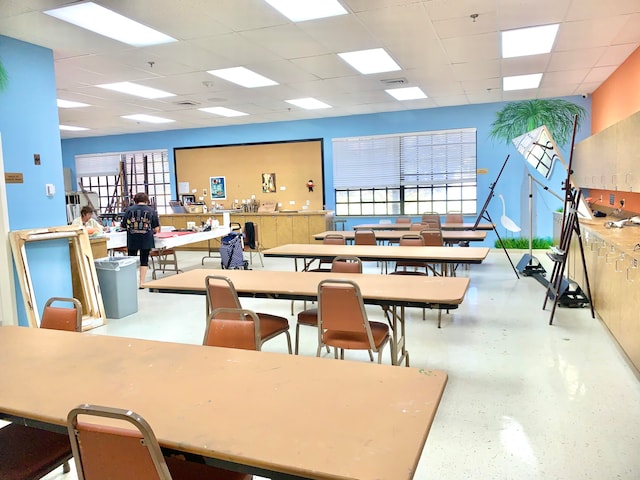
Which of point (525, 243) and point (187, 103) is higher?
point (187, 103)

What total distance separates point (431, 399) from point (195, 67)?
585cm

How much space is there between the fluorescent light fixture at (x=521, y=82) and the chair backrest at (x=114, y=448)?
25.5 feet

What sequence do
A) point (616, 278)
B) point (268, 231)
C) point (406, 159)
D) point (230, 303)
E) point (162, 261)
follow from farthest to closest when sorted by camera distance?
point (268, 231), point (406, 159), point (162, 261), point (616, 278), point (230, 303)

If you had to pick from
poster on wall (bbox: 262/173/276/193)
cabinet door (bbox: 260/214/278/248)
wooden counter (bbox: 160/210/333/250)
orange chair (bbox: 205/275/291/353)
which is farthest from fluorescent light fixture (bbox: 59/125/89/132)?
orange chair (bbox: 205/275/291/353)

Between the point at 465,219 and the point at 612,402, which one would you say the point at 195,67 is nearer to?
the point at 612,402

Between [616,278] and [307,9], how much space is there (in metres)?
3.76

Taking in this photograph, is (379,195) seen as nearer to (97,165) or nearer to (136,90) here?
(136,90)

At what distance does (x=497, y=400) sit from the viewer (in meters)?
3.16

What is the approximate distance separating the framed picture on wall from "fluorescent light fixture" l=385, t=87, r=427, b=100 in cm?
535

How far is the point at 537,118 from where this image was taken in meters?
→ 9.59

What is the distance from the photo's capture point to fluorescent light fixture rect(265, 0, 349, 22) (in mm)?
4258

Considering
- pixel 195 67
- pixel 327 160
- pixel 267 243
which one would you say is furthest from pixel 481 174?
pixel 195 67

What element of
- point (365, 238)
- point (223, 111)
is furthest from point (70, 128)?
point (365, 238)

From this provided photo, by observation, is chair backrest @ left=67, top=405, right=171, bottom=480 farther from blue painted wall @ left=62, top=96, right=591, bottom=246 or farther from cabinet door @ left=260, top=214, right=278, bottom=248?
blue painted wall @ left=62, top=96, right=591, bottom=246
